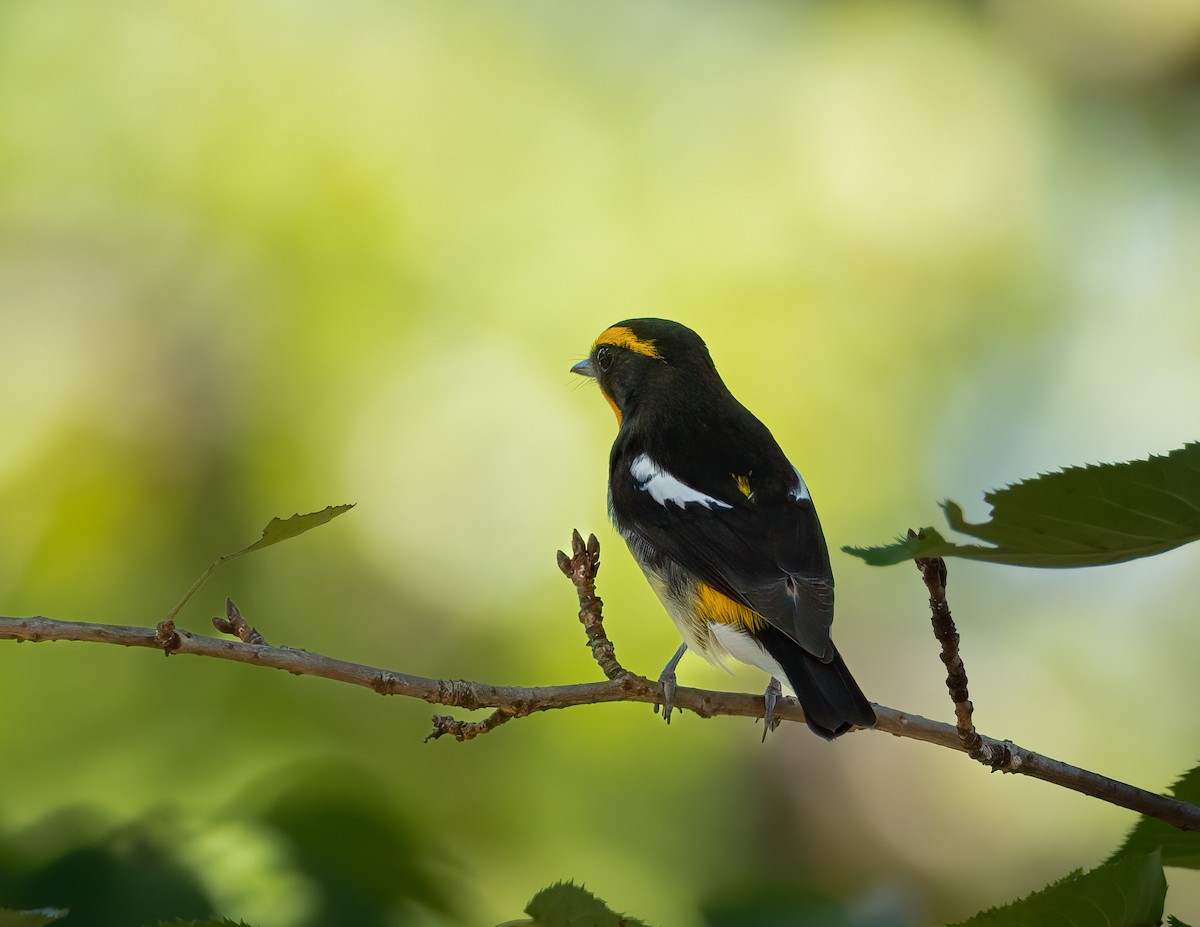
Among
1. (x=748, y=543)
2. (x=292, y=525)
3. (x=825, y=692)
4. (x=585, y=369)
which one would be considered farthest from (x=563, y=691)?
(x=585, y=369)

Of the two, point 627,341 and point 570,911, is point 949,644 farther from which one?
point 627,341

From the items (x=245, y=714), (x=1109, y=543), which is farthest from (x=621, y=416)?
(x=1109, y=543)

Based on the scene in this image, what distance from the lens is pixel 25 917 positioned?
0.75 metres

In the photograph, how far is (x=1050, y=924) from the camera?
0.74 meters

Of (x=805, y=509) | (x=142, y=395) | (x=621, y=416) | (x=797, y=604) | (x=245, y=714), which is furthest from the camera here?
(x=142, y=395)

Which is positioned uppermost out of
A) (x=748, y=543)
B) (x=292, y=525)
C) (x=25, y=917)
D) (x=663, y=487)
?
(x=663, y=487)

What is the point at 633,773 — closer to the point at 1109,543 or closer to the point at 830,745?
the point at 830,745

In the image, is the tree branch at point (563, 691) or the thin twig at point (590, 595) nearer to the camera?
the tree branch at point (563, 691)

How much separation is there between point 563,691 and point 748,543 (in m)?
0.76

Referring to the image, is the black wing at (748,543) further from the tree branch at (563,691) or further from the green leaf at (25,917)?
the green leaf at (25,917)

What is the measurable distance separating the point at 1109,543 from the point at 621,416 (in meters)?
1.85

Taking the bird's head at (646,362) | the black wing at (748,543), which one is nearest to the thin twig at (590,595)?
the black wing at (748,543)

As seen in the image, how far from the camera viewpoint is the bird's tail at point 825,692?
4.65ft

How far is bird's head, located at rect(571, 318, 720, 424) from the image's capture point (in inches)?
94.7
